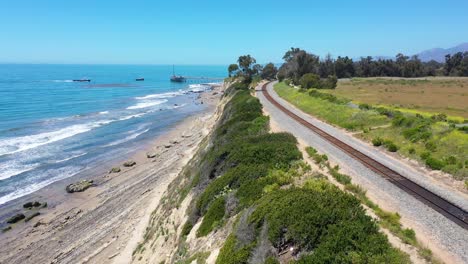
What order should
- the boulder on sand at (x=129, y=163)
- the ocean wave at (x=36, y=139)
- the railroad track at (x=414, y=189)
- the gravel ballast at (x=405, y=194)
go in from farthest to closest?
the ocean wave at (x=36, y=139) → the boulder on sand at (x=129, y=163) → the railroad track at (x=414, y=189) → the gravel ballast at (x=405, y=194)

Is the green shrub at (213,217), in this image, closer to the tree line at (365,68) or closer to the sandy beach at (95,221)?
the sandy beach at (95,221)

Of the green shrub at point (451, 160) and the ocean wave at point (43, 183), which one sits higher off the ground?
the green shrub at point (451, 160)

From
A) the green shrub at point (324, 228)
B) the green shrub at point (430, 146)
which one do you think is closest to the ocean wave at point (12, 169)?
the green shrub at point (324, 228)

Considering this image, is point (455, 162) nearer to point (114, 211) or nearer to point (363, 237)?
point (363, 237)

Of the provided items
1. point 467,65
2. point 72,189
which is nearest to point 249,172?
point 72,189

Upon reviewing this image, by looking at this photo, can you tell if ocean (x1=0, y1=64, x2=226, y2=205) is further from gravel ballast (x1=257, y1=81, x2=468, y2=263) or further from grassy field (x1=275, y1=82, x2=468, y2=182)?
grassy field (x1=275, y1=82, x2=468, y2=182)

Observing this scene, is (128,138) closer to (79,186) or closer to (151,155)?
(151,155)
